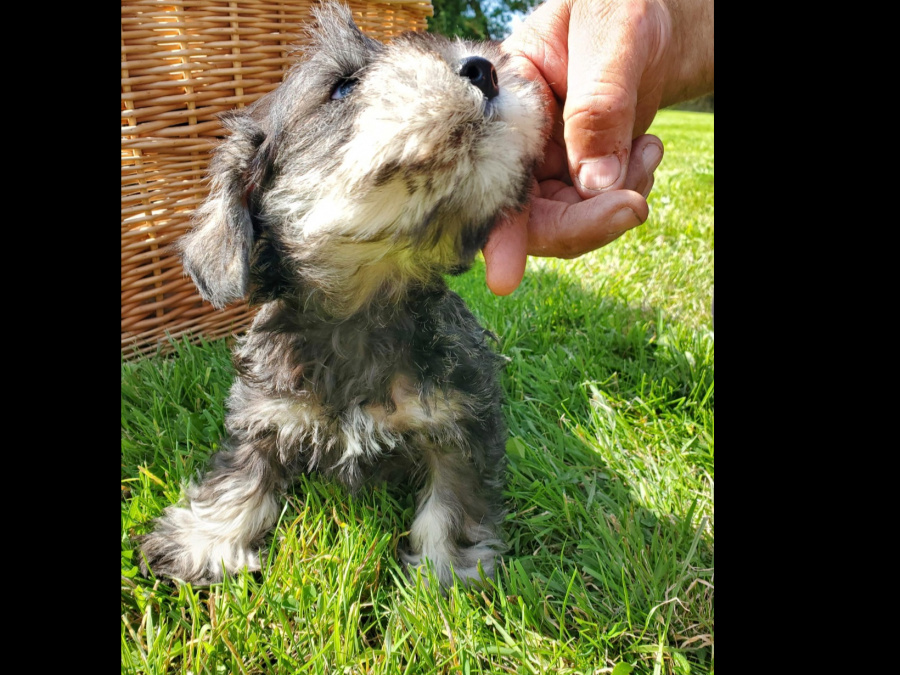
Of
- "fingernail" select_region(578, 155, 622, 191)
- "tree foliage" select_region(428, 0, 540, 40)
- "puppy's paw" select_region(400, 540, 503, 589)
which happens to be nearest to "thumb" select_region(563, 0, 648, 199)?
"fingernail" select_region(578, 155, 622, 191)

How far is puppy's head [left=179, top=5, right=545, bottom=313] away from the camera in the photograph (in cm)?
160

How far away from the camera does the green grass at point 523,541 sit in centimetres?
172

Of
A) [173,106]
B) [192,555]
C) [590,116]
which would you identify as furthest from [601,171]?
[173,106]

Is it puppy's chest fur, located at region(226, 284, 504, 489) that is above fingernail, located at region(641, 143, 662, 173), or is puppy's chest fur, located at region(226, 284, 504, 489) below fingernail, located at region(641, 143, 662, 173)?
below

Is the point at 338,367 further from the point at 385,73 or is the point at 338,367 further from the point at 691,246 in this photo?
the point at 691,246

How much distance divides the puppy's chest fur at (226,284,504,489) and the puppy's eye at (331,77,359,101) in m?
0.68

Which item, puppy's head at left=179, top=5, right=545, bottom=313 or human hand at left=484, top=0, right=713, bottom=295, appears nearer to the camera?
puppy's head at left=179, top=5, right=545, bottom=313

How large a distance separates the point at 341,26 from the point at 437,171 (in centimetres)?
75

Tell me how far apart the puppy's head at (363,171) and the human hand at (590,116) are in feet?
0.83

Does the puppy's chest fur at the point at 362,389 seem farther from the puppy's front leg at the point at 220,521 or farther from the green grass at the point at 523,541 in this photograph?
the green grass at the point at 523,541

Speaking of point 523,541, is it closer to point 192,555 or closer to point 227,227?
point 192,555

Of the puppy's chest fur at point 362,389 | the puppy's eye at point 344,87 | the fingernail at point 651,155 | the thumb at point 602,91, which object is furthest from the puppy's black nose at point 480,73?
the fingernail at point 651,155

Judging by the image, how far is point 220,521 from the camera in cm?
217

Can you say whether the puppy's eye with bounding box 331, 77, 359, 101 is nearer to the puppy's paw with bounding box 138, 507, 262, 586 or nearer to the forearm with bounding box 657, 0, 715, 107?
the forearm with bounding box 657, 0, 715, 107
